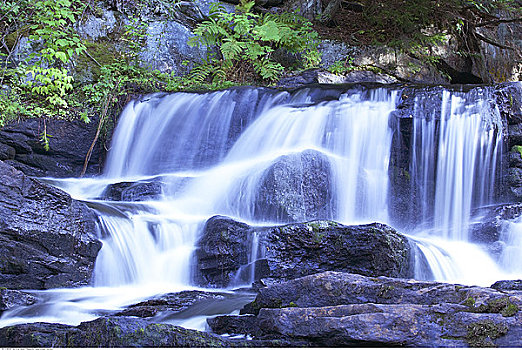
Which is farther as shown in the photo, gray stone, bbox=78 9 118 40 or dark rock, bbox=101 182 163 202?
gray stone, bbox=78 9 118 40

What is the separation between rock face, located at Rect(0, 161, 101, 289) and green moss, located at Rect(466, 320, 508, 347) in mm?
4087

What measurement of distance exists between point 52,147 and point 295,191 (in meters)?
5.02

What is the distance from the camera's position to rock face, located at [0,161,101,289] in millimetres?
4941

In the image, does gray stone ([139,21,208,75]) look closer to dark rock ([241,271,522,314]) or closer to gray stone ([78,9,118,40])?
gray stone ([78,9,118,40])

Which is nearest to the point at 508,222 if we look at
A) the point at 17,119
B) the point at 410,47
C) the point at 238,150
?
the point at 238,150

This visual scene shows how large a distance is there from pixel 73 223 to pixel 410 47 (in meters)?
9.36

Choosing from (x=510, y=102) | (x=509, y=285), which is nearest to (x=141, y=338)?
(x=509, y=285)

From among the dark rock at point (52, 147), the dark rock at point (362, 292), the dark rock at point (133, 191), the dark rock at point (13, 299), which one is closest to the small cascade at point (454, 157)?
the dark rock at point (133, 191)

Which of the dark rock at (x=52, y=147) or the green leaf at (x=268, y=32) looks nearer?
the dark rock at (x=52, y=147)

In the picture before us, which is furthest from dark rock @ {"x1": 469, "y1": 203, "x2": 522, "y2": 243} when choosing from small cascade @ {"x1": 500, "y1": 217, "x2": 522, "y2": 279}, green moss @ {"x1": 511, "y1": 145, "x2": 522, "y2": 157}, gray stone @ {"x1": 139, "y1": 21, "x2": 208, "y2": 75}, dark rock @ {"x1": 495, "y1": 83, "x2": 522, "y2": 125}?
gray stone @ {"x1": 139, "y1": 21, "x2": 208, "y2": 75}

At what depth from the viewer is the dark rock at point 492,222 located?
6.40 metres

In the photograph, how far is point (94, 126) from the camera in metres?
9.76

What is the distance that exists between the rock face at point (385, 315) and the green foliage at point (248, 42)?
876 centimetres

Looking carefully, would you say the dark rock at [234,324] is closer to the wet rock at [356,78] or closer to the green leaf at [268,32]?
the wet rock at [356,78]
